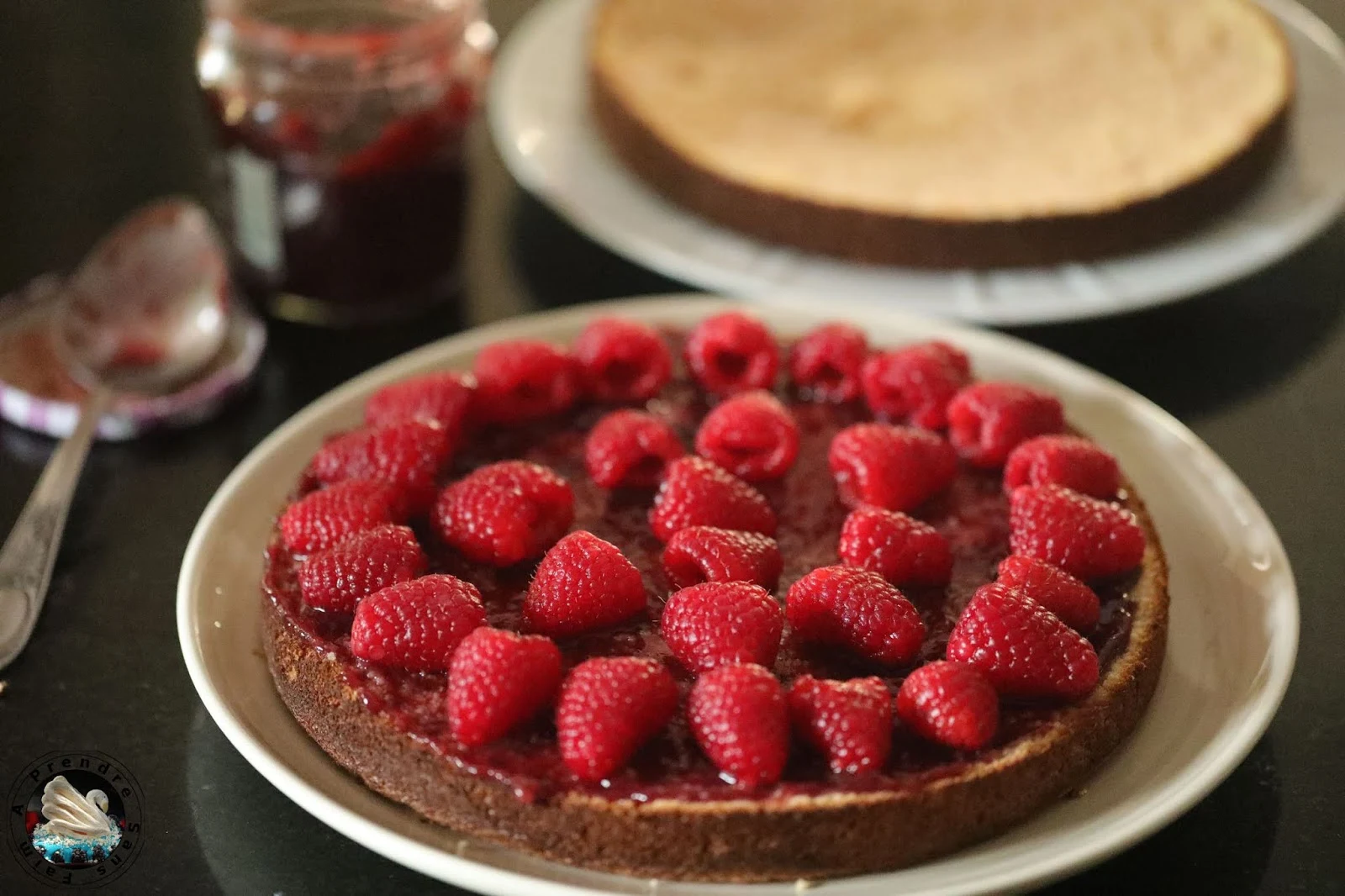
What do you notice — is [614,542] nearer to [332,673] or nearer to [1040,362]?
[332,673]

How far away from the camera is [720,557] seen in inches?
60.2

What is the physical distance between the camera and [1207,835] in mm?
1507

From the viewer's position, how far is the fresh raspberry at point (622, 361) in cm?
191

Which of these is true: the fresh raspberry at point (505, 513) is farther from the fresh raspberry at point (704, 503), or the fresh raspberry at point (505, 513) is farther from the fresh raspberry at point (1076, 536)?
the fresh raspberry at point (1076, 536)

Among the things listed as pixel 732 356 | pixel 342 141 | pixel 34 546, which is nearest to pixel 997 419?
pixel 732 356

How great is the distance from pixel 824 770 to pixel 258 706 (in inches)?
22.8

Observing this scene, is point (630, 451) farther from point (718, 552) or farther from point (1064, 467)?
point (1064, 467)

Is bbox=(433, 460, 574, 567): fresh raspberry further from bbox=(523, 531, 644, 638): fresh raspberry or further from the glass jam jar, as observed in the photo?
the glass jam jar

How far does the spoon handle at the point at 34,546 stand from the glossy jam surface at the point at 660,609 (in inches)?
12.7

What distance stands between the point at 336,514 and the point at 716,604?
44cm

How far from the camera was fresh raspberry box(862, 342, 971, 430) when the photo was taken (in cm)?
185

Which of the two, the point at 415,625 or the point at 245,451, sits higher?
the point at 415,625

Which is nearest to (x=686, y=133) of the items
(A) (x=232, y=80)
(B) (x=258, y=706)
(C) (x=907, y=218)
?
(C) (x=907, y=218)

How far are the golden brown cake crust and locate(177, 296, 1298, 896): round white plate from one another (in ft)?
0.06
